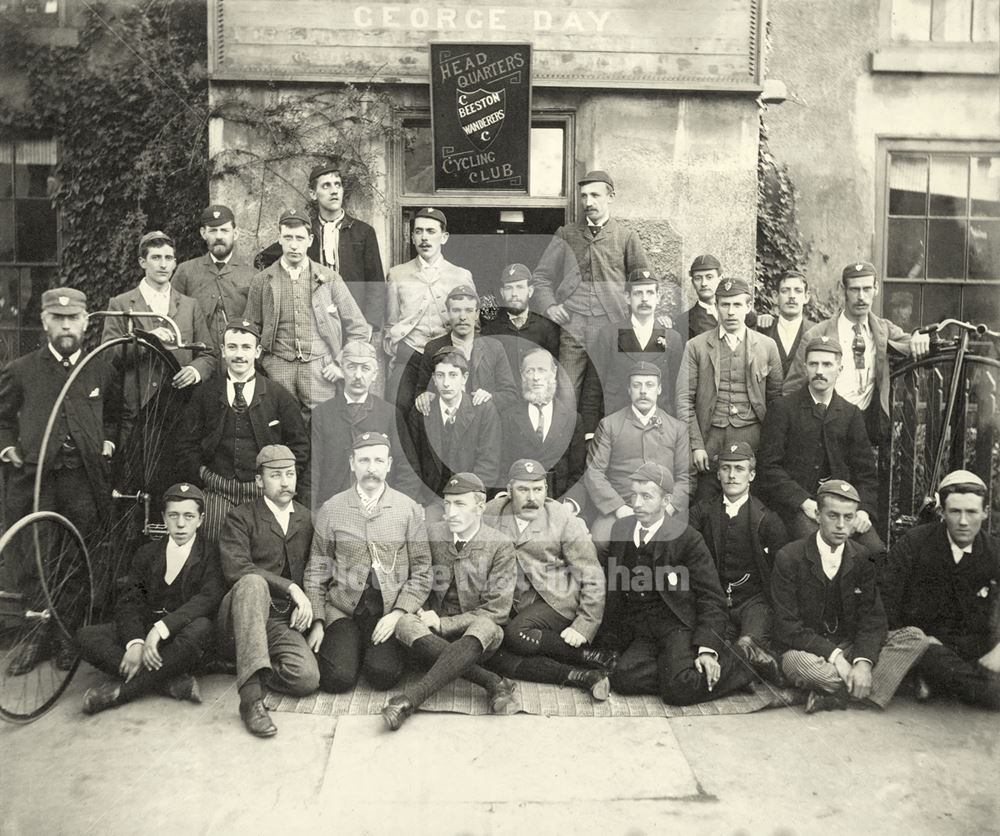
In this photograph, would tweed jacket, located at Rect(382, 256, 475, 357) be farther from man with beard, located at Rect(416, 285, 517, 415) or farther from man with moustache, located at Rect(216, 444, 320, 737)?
man with moustache, located at Rect(216, 444, 320, 737)

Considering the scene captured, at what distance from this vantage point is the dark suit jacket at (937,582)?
4297 mm

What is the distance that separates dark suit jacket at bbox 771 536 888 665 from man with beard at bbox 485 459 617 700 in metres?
0.78

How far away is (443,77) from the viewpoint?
589 centimetres

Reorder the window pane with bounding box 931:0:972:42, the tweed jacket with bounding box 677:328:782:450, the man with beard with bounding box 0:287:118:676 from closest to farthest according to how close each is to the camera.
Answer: the man with beard with bounding box 0:287:118:676 → the tweed jacket with bounding box 677:328:782:450 → the window pane with bounding box 931:0:972:42

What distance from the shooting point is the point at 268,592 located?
4418 millimetres

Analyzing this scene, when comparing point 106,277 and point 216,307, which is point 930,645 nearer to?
point 216,307

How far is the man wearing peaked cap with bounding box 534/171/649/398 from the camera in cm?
536

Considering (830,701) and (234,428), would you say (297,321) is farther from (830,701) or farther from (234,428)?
(830,701)

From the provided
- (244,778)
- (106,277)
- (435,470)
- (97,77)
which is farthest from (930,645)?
(97,77)

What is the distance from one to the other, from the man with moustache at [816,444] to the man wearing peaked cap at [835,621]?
32 centimetres

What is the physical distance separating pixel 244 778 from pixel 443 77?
401cm

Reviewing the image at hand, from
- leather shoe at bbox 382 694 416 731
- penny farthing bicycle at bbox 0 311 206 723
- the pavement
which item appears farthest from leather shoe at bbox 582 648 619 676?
penny farthing bicycle at bbox 0 311 206 723

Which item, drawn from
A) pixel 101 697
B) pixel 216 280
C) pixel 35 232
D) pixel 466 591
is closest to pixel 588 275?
pixel 466 591

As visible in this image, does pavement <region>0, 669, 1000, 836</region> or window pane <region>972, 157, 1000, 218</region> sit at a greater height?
window pane <region>972, 157, 1000, 218</region>
